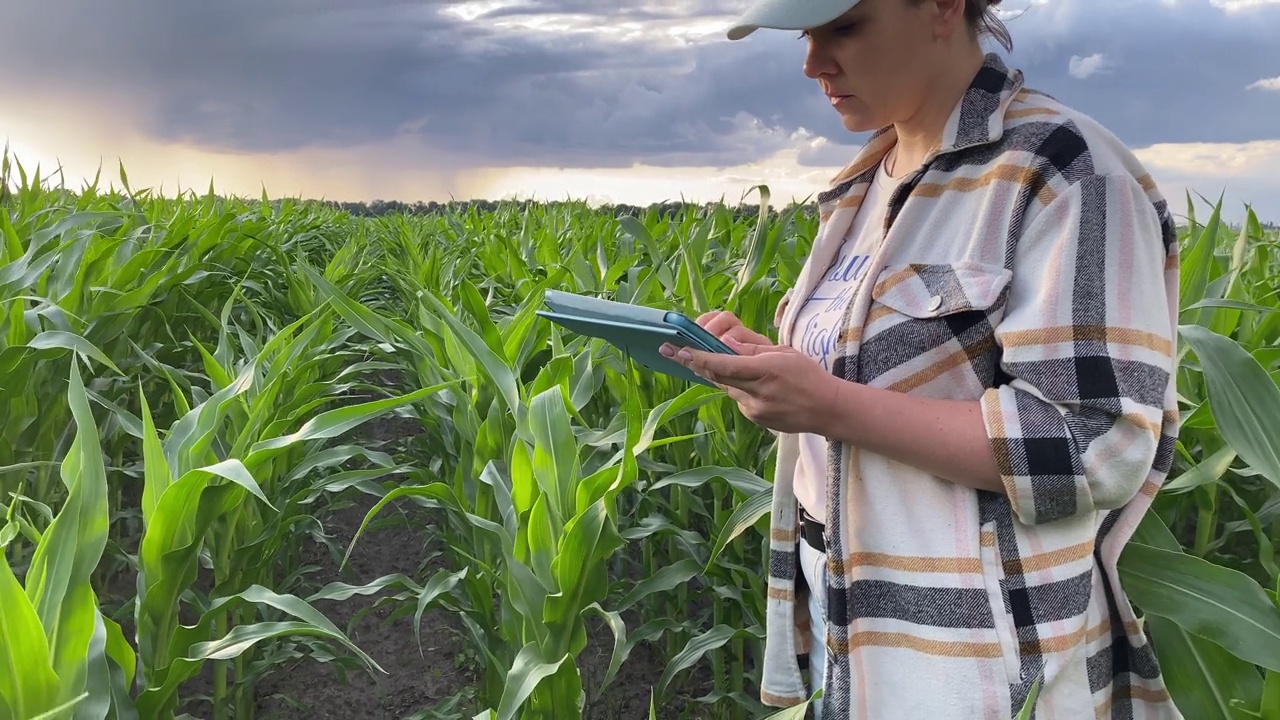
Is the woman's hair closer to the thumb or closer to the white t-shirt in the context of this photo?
the white t-shirt

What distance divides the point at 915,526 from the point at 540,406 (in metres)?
0.53

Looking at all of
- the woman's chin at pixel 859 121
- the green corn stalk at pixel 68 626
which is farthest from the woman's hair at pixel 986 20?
the green corn stalk at pixel 68 626

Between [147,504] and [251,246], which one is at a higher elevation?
[251,246]

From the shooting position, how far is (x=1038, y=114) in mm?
854

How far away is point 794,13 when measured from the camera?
844 mm

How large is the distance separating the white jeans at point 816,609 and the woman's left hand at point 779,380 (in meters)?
0.24

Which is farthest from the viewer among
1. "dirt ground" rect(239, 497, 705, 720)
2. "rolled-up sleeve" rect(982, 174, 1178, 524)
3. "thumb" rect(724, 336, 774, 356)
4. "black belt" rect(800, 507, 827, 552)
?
"dirt ground" rect(239, 497, 705, 720)

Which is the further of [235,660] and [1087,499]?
[235,660]

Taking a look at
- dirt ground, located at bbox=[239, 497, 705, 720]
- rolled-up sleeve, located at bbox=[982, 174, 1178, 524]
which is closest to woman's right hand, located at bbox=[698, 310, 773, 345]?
rolled-up sleeve, located at bbox=[982, 174, 1178, 524]

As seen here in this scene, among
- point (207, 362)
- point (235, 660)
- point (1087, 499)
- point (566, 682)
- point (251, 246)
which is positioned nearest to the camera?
point (1087, 499)

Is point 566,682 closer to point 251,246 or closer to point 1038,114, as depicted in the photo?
point 1038,114

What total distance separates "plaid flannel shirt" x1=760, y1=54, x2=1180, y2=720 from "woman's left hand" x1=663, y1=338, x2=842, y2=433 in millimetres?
94

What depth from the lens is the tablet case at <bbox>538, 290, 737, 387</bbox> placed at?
81cm

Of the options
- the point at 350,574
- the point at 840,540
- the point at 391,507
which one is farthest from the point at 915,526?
the point at 391,507
